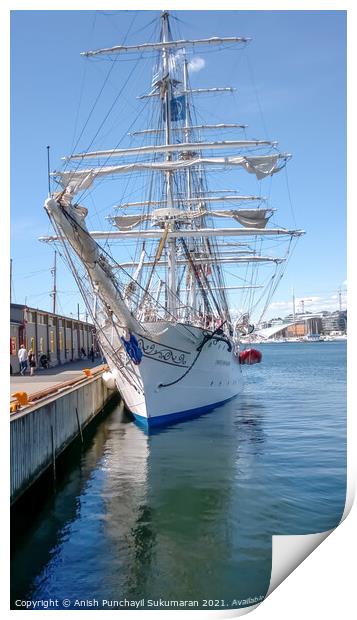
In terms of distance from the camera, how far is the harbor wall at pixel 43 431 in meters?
9.59

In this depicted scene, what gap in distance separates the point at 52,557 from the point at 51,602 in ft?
6.64

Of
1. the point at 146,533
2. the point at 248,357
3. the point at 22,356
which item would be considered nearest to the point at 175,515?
the point at 146,533

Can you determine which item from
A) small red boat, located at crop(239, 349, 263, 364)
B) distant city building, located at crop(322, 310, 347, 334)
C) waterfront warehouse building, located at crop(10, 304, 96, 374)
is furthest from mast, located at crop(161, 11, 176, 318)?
small red boat, located at crop(239, 349, 263, 364)

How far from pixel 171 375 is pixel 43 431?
7.37 metres

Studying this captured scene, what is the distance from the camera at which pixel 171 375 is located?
61.5 feet

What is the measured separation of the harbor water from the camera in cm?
716

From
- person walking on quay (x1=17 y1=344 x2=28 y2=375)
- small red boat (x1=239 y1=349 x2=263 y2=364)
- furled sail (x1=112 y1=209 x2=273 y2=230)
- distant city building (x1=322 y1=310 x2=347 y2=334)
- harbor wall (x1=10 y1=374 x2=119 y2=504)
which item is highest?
furled sail (x1=112 y1=209 x2=273 y2=230)

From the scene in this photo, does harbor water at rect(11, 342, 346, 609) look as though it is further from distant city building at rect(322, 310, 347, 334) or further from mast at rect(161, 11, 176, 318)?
mast at rect(161, 11, 176, 318)

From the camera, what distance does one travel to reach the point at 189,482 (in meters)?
11.8

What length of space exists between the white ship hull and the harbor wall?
5.52 feet

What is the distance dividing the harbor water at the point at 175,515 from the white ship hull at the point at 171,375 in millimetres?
1058

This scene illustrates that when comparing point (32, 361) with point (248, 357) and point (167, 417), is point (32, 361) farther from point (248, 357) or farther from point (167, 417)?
point (248, 357)

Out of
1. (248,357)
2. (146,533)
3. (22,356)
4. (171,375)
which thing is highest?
(22,356)
